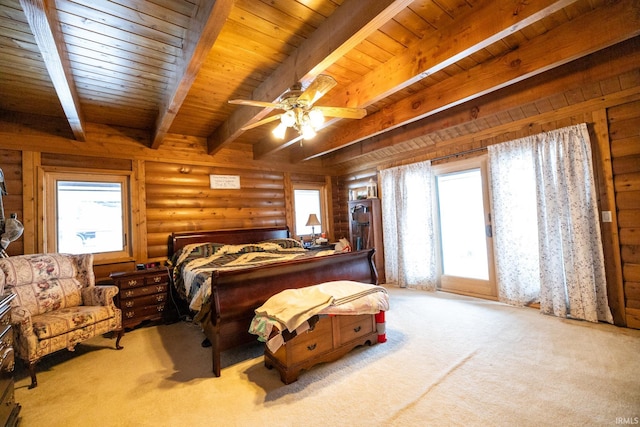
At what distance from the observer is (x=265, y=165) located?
5.42 metres

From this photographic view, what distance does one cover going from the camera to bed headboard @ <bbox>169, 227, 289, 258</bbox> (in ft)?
14.2

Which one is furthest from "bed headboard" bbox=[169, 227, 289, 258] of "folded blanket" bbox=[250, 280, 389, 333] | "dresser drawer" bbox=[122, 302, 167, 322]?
"folded blanket" bbox=[250, 280, 389, 333]

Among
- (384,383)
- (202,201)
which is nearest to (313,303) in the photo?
(384,383)

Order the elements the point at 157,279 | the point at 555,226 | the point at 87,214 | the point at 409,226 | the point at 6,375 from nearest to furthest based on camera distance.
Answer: the point at 6,375, the point at 555,226, the point at 157,279, the point at 87,214, the point at 409,226

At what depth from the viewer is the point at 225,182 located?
4.96m

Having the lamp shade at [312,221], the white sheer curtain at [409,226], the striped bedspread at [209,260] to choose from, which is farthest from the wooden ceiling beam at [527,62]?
the lamp shade at [312,221]

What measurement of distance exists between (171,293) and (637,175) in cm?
574

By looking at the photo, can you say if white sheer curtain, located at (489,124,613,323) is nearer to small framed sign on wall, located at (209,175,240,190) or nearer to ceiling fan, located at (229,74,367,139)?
ceiling fan, located at (229,74,367,139)

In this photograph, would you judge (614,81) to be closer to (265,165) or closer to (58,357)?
(265,165)

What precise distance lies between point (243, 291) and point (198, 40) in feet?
6.80

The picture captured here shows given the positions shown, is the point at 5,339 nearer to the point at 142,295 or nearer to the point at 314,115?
the point at 142,295

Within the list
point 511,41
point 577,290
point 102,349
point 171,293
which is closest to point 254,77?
point 511,41

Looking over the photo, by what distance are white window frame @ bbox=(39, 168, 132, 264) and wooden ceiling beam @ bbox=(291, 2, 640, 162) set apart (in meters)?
3.90

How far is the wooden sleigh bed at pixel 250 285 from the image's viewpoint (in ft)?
7.86
